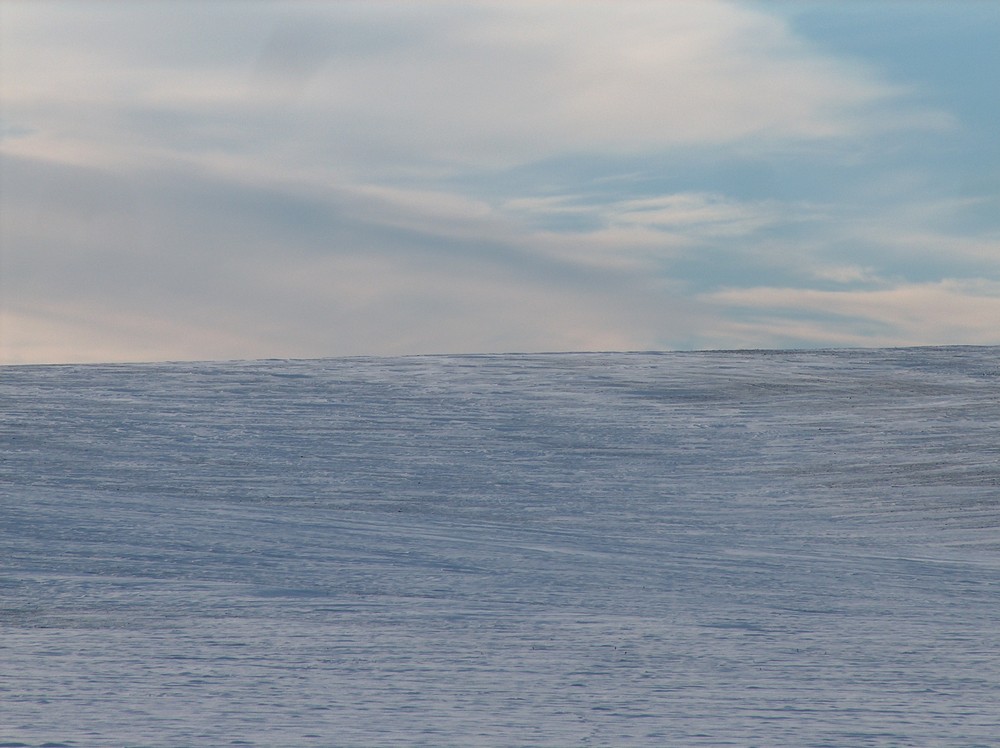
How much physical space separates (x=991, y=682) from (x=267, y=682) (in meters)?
2.16

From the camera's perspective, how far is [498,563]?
18.1 ft

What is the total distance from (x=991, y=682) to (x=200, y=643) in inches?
98.0

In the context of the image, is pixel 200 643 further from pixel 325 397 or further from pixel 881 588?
pixel 325 397

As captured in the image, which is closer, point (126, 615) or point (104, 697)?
point (104, 697)

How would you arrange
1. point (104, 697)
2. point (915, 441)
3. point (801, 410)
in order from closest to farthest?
1. point (104, 697)
2. point (915, 441)
3. point (801, 410)

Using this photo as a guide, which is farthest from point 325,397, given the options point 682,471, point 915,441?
point 915,441

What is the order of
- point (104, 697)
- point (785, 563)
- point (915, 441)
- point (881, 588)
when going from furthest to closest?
point (915, 441), point (785, 563), point (881, 588), point (104, 697)

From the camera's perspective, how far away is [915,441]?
9.91m

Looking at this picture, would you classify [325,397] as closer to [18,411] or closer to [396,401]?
[396,401]

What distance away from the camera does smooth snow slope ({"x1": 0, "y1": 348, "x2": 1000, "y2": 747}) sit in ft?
10.8

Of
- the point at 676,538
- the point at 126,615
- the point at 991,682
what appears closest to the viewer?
the point at 991,682

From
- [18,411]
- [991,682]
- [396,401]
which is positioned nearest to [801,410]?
[396,401]

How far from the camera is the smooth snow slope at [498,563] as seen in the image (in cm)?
328

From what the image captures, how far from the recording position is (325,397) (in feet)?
38.4
